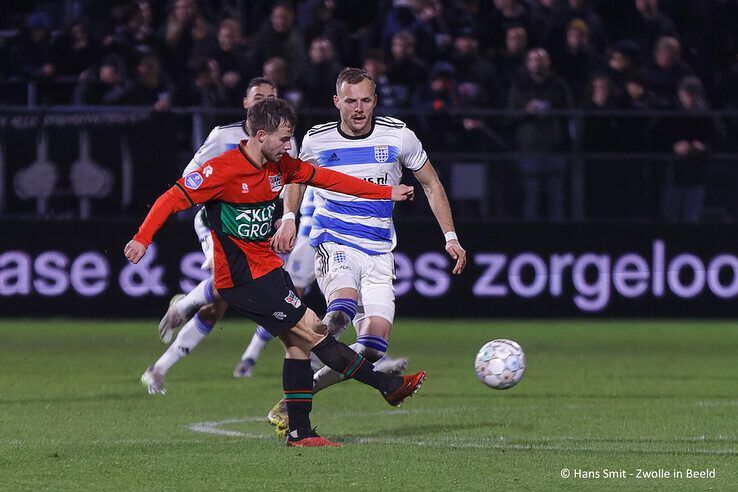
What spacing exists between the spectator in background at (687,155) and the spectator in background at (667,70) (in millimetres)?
463

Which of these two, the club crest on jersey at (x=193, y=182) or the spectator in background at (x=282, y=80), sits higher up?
the club crest on jersey at (x=193, y=182)

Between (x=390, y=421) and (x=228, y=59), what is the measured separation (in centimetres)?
779

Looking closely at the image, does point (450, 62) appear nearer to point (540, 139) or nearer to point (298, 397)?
point (540, 139)

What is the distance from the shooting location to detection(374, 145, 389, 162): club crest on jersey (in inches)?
330

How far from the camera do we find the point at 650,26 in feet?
54.4

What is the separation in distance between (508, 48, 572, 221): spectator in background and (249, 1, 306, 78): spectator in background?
223 centimetres

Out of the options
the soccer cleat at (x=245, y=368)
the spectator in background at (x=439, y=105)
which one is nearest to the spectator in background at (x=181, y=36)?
the spectator in background at (x=439, y=105)

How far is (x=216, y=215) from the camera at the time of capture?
713 cm

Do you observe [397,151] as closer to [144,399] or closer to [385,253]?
[385,253]

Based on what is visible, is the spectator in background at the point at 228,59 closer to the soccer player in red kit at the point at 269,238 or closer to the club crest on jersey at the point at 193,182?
the soccer player in red kit at the point at 269,238

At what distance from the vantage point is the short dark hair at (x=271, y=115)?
6.88 meters

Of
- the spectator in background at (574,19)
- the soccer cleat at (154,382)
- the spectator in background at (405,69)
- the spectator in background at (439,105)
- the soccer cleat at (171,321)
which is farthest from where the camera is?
the spectator in background at (574,19)

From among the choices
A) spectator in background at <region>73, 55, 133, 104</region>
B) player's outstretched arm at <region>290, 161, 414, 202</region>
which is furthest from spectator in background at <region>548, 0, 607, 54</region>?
player's outstretched arm at <region>290, 161, 414, 202</region>

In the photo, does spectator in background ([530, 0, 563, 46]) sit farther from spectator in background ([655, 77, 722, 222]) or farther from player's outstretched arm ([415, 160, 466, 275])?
player's outstretched arm ([415, 160, 466, 275])
